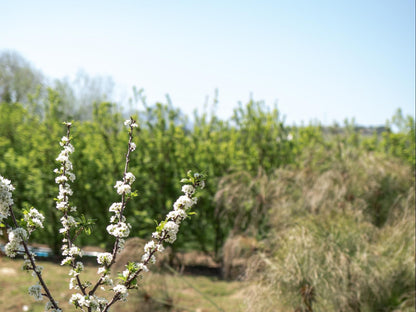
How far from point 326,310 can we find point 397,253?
49.0 inches

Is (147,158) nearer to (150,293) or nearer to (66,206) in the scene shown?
(150,293)

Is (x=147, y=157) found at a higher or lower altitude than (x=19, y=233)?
higher

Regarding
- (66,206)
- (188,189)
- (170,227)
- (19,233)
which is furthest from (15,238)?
(188,189)

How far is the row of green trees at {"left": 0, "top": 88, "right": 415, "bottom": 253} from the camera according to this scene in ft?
21.2

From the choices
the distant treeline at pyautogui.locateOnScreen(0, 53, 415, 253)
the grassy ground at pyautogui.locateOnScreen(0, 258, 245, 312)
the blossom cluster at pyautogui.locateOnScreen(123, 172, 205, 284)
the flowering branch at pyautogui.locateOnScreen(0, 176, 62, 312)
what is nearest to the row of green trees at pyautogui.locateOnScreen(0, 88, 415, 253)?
the distant treeline at pyautogui.locateOnScreen(0, 53, 415, 253)

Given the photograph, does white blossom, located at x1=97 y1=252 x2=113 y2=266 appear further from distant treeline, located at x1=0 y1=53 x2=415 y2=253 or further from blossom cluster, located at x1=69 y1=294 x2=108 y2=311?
distant treeline, located at x1=0 y1=53 x2=415 y2=253

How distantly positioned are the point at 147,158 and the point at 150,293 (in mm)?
3010

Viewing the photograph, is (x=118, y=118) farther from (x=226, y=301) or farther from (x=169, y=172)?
(x=226, y=301)

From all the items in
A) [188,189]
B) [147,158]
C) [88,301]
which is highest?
[147,158]

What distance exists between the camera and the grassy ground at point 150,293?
13.1 feet

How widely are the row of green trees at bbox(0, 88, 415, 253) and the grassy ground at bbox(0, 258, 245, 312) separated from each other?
2.75ft

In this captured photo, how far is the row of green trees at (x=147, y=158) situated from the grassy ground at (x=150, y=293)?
0.84 metres

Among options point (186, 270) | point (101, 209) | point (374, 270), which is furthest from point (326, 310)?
point (101, 209)

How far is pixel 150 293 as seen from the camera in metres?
4.02
